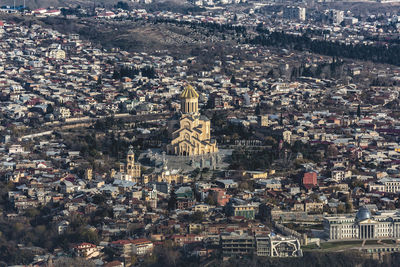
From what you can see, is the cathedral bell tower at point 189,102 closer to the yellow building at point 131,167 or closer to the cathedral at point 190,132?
the cathedral at point 190,132

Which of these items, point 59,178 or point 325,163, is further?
point 325,163

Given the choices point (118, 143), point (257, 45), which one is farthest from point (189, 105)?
point (257, 45)

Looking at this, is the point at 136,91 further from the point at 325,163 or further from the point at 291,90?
Answer: the point at 325,163

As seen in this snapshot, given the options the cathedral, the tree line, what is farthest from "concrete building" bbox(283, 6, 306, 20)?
the cathedral

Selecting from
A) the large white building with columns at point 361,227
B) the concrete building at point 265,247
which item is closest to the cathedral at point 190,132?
the large white building with columns at point 361,227

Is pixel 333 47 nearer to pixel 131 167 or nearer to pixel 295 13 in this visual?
pixel 295 13

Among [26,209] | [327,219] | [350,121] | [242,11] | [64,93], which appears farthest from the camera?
[242,11]

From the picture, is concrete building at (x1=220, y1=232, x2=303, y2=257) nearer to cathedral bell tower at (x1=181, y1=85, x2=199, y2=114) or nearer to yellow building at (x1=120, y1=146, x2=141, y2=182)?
yellow building at (x1=120, y1=146, x2=141, y2=182)
